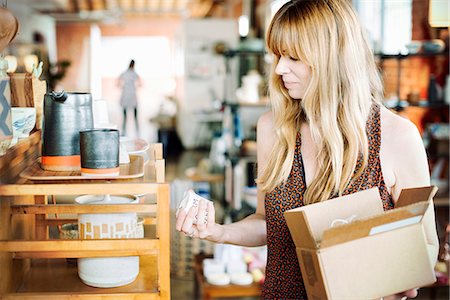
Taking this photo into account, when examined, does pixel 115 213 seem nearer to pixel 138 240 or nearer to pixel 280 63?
pixel 138 240

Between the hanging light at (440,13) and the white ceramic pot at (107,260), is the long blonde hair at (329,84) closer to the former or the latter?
the white ceramic pot at (107,260)

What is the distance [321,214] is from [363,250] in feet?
0.44

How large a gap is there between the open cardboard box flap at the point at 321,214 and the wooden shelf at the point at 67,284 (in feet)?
1.14

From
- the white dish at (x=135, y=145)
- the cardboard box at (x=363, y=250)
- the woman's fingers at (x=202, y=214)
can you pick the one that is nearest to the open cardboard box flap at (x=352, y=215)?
the cardboard box at (x=363, y=250)

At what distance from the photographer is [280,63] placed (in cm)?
169

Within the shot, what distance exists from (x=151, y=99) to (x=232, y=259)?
1030 centimetres

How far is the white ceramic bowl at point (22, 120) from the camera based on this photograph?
1.41m

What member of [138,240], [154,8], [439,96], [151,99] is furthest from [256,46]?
[154,8]

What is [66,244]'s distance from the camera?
1344mm

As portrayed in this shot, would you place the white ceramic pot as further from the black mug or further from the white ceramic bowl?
the white ceramic bowl

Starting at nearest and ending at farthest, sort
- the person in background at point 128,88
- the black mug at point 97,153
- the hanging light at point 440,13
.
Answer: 1. the black mug at point 97,153
2. the person in background at point 128,88
3. the hanging light at point 440,13

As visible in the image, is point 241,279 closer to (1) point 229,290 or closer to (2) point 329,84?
(1) point 229,290

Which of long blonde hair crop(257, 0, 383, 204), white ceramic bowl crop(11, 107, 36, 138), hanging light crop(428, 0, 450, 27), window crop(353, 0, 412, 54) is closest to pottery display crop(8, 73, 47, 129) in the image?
white ceramic bowl crop(11, 107, 36, 138)

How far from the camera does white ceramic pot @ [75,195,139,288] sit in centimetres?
144
